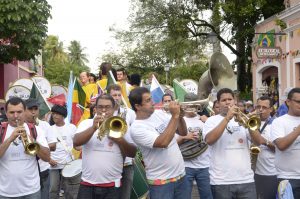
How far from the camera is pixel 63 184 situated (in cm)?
749

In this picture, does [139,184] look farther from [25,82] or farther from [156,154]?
[25,82]

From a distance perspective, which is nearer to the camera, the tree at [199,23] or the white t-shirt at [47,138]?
the white t-shirt at [47,138]

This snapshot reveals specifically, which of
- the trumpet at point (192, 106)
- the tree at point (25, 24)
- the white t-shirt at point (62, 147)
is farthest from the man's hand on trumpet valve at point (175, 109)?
the tree at point (25, 24)

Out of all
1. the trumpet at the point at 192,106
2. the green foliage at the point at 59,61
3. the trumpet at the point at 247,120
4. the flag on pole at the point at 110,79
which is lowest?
the trumpet at the point at 247,120

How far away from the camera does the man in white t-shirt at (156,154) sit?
5145mm

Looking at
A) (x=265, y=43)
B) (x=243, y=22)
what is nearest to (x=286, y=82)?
(x=265, y=43)

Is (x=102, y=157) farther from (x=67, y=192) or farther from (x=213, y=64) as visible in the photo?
(x=213, y=64)

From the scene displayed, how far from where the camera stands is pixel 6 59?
1812 cm

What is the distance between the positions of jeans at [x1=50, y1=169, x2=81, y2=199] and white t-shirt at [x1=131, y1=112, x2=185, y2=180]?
243 centimetres

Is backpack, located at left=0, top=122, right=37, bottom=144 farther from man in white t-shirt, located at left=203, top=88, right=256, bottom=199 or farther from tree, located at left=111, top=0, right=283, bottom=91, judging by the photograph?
tree, located at left=111, top=0, right=283, bottom=91

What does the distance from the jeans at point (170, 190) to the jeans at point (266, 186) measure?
1529mm

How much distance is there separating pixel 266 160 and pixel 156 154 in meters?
1.87

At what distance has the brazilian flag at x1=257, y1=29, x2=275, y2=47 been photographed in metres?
19.4

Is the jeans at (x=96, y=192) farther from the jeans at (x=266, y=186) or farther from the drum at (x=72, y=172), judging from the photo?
the jeans at (x=266, y=186)
